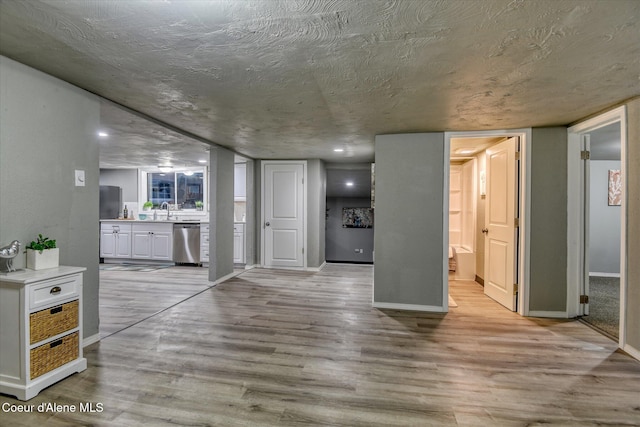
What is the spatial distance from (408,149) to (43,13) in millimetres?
3312

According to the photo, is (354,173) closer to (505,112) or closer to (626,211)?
(505,112)

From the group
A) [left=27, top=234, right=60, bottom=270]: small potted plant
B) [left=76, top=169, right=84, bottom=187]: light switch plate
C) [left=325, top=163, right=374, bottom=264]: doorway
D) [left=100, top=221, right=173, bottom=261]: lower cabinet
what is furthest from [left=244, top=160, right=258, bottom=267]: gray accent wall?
[left=27, top=234, right=60, bottom=270]: small potted plant

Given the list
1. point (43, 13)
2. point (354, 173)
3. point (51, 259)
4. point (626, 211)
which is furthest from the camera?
point (354, 173)

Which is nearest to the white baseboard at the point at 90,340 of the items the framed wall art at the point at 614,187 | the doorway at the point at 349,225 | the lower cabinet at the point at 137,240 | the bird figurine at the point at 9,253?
the bird figurine at the point at 9,253

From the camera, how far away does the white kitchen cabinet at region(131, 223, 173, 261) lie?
6215 mm

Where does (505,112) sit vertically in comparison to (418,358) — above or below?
above

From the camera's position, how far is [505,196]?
380cm

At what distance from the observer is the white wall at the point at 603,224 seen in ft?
18.3

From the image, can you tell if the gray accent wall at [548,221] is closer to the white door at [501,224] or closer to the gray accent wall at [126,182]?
the white door at [501,224]

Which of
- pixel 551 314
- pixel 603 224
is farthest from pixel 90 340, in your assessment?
pixel 603 224

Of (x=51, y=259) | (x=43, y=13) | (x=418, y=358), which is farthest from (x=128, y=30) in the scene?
(x=418, y=358)

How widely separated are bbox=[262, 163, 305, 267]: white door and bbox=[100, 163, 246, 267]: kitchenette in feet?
1.95

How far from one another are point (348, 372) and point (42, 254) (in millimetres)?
2315

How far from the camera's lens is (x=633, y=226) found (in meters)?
2.57
